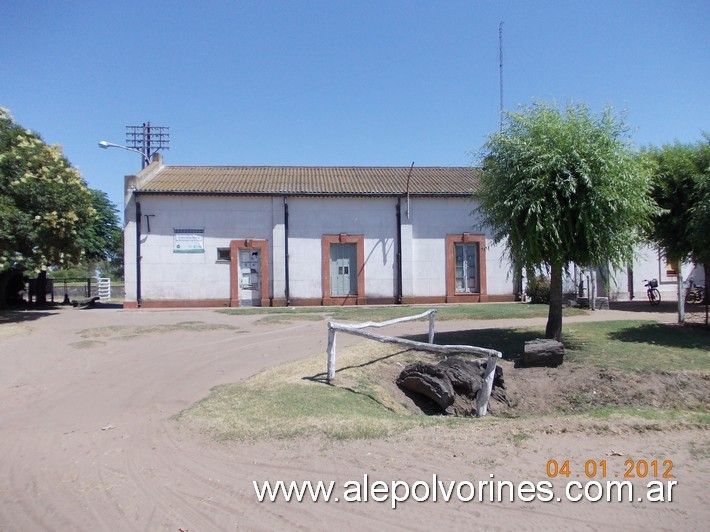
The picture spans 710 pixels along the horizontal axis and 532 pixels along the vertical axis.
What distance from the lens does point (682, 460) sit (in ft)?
17.8

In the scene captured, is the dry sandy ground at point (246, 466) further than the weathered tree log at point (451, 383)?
No

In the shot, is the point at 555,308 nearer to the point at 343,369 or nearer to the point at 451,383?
the point at 451,383

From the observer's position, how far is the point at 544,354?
33.7 ft

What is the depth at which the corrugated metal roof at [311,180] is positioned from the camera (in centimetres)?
2228

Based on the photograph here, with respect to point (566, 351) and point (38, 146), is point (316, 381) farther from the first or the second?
point (38, 146)

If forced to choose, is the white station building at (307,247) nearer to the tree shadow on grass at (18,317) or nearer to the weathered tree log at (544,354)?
the tree shadow on grass at (18,317)

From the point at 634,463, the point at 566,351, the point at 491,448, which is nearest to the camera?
the point at 634,463

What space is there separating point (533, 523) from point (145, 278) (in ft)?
65.5

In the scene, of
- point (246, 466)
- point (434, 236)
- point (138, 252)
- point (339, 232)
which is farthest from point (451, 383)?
point (138, 252)

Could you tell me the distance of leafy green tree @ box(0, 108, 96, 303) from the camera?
1546 cm

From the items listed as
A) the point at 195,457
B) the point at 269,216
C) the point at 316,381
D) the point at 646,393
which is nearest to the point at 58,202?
the point at 269,216

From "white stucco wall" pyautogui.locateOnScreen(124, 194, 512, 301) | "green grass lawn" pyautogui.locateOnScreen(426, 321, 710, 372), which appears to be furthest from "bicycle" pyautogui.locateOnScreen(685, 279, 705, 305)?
"green grass lawn" pyautogui.locateOnScreen(426, 321, 710, 372)
